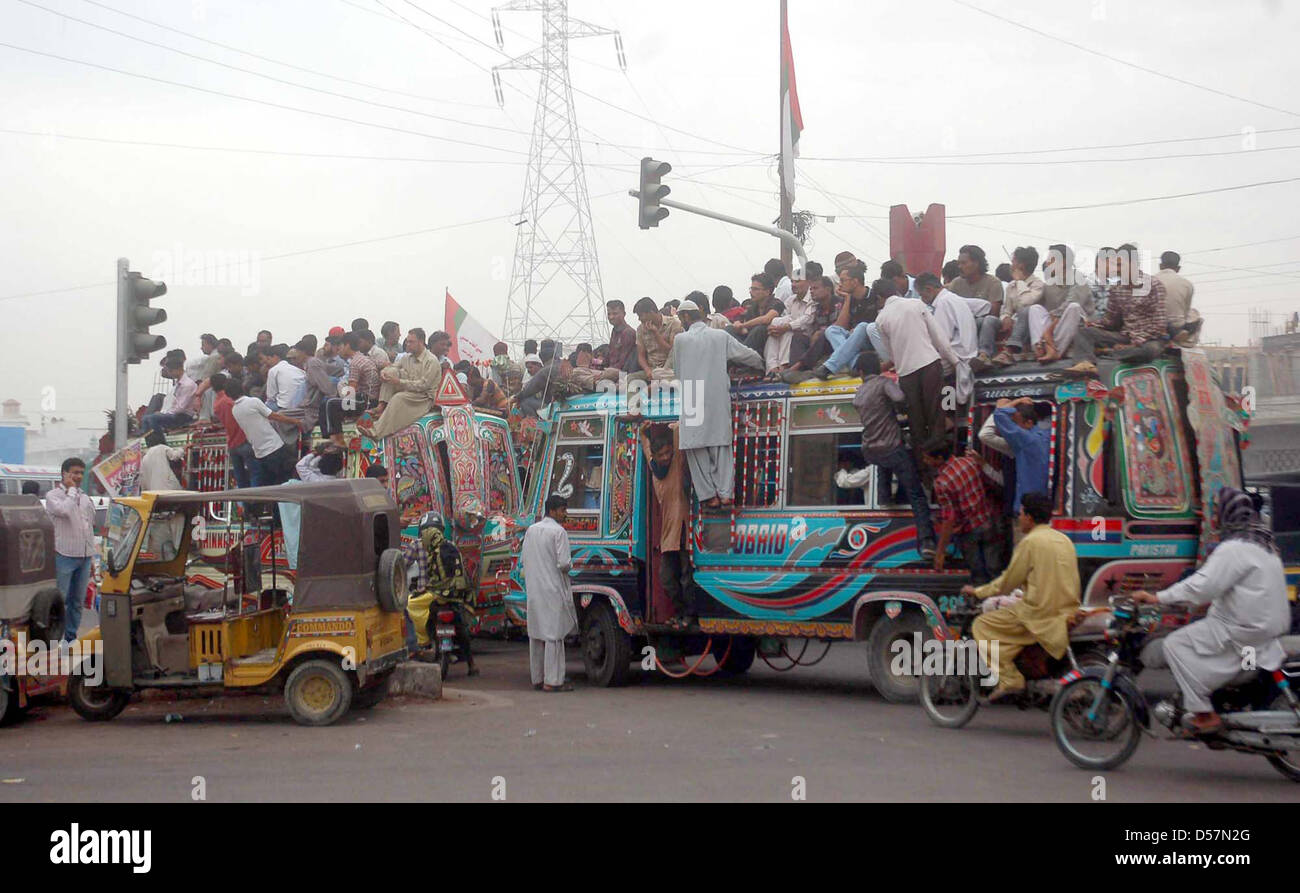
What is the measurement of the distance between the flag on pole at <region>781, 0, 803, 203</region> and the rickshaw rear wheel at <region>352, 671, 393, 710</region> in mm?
11551

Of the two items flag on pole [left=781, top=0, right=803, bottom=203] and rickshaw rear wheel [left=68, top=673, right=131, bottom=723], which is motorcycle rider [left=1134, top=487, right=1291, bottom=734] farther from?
flag on pole [left=781, top=0, right=803, bottom=203]

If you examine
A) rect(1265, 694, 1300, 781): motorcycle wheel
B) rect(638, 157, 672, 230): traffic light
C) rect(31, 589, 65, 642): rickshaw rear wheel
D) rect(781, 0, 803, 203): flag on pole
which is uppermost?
rect(781, 0, 803, 203): flag on pole

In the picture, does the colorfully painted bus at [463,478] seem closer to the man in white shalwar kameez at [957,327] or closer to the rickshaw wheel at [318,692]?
the rickshaw wheel at [318,692]

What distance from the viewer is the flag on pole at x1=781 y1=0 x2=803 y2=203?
65.9 feet

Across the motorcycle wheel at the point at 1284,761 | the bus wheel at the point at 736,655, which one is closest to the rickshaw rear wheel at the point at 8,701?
the bus wheel at the point at 736,655

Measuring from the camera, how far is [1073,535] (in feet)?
30.7

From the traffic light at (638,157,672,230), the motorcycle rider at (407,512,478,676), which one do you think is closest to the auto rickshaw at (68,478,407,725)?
the motorcycle rider at (407,512,478,676)

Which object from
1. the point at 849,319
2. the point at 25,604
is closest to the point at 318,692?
the point at 25,604

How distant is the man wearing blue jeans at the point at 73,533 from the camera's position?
43.3 ft

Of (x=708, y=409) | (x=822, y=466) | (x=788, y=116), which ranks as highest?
(x=788, y=116)

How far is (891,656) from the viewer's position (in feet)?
34.6

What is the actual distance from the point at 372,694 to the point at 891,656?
441 centimetres

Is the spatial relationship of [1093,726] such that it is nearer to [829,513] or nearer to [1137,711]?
[1137,711]
